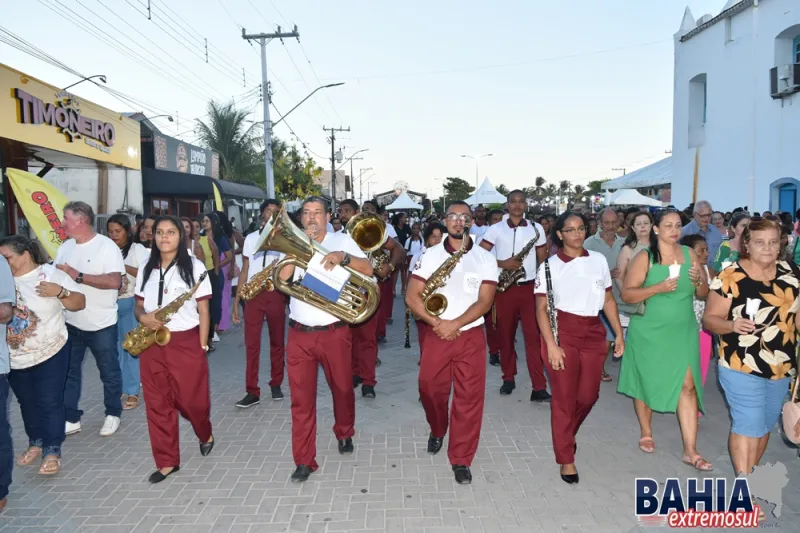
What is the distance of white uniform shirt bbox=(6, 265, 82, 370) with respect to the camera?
4066 millimetres

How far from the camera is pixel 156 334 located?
4.02m

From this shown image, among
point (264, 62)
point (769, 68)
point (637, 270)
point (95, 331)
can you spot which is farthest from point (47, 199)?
point (264, 62)

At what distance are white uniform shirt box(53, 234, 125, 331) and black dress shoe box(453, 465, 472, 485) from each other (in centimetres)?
327

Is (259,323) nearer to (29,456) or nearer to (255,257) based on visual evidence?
(255,257)

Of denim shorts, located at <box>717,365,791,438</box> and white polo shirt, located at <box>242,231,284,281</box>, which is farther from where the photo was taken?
white polo shirt, located at <box>242,231,284,281</box>

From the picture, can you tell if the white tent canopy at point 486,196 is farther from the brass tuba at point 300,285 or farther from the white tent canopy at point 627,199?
the brass tuba at point 300,285

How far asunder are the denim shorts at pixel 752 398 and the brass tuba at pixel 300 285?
2.48 meters

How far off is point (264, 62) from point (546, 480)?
22.7 metres

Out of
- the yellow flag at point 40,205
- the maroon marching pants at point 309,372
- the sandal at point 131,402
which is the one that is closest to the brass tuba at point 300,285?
the maroon marching pants at point 309,372

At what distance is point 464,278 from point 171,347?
2.26 metres

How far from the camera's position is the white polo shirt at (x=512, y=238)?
6.17 metres

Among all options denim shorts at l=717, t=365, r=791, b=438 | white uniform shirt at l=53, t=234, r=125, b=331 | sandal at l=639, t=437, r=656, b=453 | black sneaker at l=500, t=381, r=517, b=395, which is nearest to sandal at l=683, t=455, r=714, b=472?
sandal at l=639, t=437, r=656, b=453

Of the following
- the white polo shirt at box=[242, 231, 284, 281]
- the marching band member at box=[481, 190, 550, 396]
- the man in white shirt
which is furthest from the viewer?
the marching band member at box=[481, 190, 550, 396]

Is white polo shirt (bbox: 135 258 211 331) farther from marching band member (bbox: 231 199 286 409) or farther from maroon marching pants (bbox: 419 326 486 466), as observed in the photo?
maroon marching pants (bbox: 419 326 486 466)
